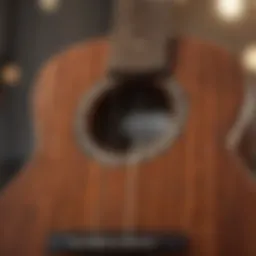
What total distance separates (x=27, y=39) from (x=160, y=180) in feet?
1.91

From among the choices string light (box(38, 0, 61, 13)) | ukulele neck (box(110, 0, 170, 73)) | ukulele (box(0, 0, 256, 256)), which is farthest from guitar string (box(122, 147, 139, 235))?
string light (box(38, 0, 61, 13))

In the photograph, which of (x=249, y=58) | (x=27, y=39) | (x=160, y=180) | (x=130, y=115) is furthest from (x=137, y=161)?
(x=27, y=39)

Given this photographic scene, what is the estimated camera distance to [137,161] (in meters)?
0.87

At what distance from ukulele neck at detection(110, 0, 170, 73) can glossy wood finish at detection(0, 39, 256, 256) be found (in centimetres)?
3

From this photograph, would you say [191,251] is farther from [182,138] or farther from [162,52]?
[162,52]

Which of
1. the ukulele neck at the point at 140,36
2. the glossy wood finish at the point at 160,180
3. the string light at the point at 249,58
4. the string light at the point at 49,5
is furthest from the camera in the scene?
the string light at the point at 49,5

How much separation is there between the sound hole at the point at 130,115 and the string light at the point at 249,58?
24cm

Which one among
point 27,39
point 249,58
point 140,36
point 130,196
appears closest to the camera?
point 130,196

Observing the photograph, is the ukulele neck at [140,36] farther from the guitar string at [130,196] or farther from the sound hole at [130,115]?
the guitar string at [130,196]

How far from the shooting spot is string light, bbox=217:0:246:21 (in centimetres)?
123

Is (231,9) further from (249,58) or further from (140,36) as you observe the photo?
(140,36)

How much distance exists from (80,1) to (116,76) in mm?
443

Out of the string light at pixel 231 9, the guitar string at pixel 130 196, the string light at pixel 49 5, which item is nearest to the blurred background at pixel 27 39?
the string light at pixel 49 5

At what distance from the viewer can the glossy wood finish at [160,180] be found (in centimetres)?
82
